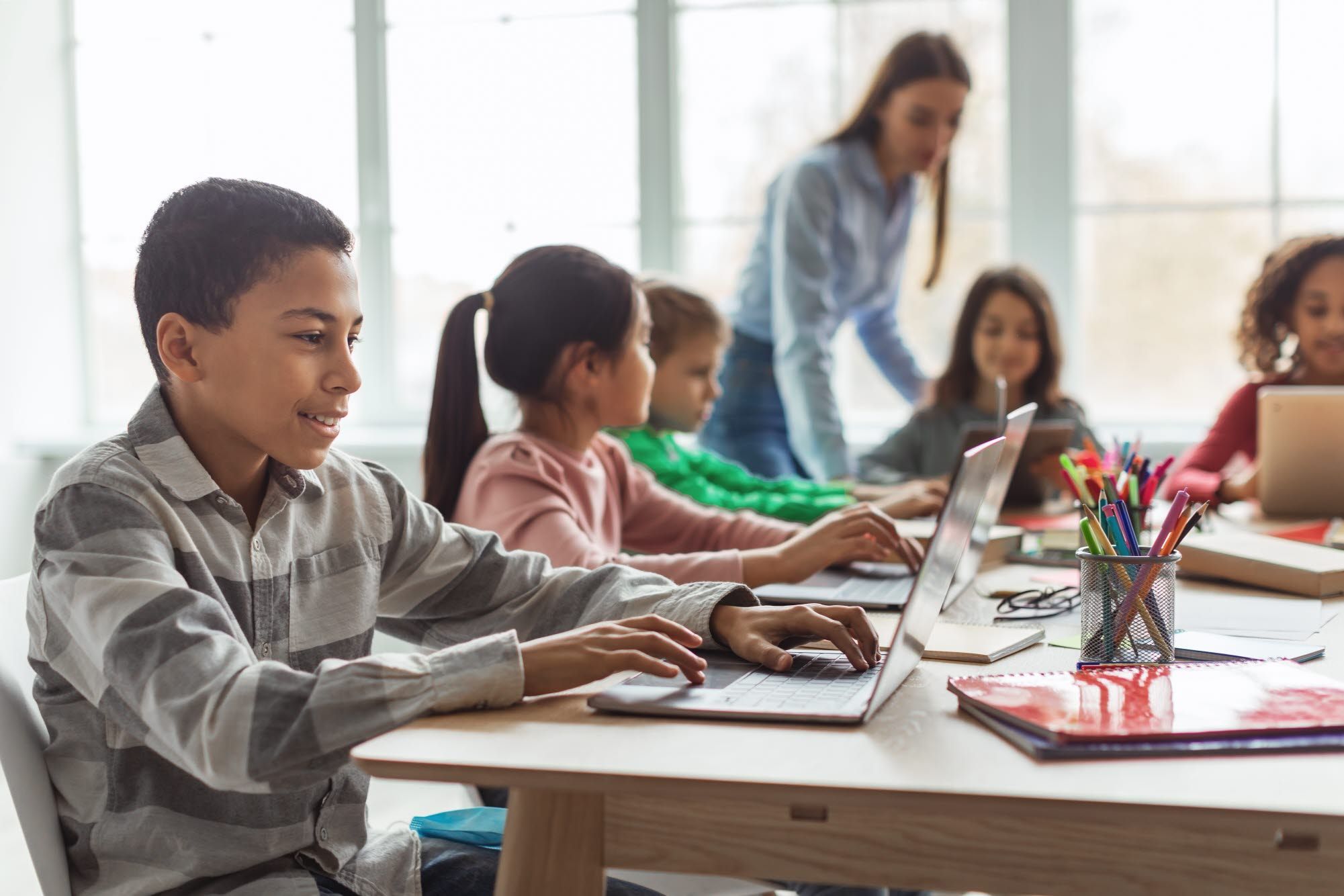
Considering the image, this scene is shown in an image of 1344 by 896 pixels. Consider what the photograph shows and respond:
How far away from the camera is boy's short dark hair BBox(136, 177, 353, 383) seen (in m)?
1.00

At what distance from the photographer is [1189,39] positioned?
307cm

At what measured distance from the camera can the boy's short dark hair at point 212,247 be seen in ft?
3.30

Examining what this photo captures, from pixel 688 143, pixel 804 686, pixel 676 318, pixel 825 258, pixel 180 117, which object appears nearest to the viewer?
pixel 804 686

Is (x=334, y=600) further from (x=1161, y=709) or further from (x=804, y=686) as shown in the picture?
(x=1161, y=709)

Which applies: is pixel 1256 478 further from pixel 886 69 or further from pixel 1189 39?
pixel 1189 39

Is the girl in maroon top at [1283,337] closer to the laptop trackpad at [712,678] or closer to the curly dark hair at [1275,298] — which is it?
the curly dark hair at [1275,298]

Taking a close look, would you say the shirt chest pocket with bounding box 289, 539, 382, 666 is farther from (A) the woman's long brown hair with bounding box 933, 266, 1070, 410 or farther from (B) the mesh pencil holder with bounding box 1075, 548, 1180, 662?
(A) the woman's long brown hair with bounding box 933, 266, 1070, 410

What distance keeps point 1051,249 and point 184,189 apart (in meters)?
2.59

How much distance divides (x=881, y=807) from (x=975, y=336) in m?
2.11

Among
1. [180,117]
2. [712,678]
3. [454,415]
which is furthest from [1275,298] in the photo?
[180,117]

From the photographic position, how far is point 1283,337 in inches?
97.4

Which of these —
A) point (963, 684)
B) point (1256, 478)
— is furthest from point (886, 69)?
point (963, 684)

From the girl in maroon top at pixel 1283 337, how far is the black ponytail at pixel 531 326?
1190 millimetres

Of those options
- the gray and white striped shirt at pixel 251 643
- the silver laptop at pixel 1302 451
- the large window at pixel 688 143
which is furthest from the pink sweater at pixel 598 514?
the large window at pixel 688 143
